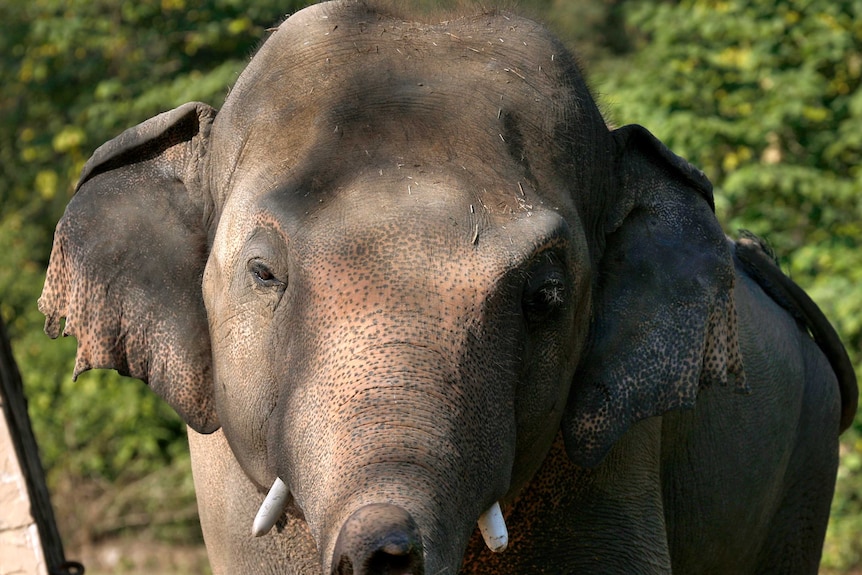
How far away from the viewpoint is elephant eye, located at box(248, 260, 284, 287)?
8.77ft

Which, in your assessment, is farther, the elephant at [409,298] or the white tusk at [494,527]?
the white tusk at [494,527]

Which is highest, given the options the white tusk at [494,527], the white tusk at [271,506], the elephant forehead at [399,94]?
the elephant forehead at [399,94]

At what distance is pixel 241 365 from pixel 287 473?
0.88 ft

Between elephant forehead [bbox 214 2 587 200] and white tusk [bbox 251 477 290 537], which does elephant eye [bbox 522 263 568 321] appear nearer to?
elephant forehead [bbox 214 2 587 200]

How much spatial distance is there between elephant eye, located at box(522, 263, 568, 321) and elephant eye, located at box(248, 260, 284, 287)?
1.53ft

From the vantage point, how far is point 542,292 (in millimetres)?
2703

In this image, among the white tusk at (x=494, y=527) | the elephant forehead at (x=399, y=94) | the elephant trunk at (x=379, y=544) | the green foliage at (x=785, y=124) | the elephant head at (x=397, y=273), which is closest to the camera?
the elephant trunk at (x=379, y=544)

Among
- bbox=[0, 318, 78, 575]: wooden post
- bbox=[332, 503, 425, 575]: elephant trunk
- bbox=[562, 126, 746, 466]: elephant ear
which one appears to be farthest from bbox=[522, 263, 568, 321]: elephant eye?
bbox=[0, 318, 78, 575]: wooden post

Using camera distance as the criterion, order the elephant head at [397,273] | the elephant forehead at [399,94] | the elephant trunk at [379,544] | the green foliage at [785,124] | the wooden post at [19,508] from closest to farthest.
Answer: the elephant trunk at [379,544]
the elephant head at [397,273]
the elephant forehead at [399,94]
the wooden post at [19,508]
the green foliage at [785,124]

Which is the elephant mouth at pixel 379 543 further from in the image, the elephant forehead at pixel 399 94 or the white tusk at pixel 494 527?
the elephant forehead at pixel 399 94

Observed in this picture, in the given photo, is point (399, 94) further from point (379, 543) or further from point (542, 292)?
point (379, 543)

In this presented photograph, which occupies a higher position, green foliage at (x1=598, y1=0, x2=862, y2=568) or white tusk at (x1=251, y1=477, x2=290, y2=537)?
white tusk at (x1=251, y1=477, x2=290, y2=537)

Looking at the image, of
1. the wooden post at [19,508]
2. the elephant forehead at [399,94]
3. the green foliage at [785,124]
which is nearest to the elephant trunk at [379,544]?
the elephant forehead at [399,94]

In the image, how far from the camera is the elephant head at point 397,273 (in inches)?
93.1
